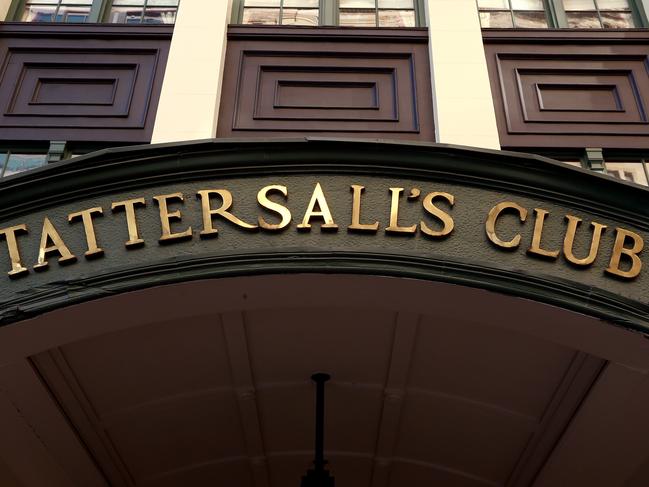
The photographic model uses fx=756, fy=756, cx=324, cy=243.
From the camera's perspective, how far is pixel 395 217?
5832 millimetres

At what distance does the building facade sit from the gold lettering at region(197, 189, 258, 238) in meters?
0.03

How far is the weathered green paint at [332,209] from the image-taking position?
550 centimetres

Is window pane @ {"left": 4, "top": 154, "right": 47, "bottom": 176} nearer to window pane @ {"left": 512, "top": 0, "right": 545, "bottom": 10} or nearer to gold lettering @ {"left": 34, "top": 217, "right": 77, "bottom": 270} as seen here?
gold lettering @ {"left": 34, "top": 217, "right": 77, "bottom": 270}

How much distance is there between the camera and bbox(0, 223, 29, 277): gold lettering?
5.68 metres

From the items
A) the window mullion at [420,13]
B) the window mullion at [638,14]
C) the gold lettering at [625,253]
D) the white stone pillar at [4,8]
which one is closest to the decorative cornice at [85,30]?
the white stone pillar at [4,8]

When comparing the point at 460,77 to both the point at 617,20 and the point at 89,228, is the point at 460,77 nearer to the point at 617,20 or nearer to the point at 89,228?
the point at 617,20

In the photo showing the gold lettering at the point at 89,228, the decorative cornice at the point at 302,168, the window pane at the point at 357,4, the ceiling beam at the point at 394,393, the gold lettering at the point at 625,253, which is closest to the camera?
the gold lettering at the point at 625,253

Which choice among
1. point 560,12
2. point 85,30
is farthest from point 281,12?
point 560,12

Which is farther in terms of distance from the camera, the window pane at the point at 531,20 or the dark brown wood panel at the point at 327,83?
the window pane at the point at 531,20

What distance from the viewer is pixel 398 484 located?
8.59 m

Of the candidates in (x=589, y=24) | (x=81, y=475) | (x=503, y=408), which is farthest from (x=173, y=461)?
(x=589, y=24)

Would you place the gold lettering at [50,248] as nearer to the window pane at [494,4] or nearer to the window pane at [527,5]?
the window pane at [494,4]

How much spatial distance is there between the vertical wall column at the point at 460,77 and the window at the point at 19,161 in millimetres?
3883

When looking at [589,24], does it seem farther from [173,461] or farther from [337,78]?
[173,461]
